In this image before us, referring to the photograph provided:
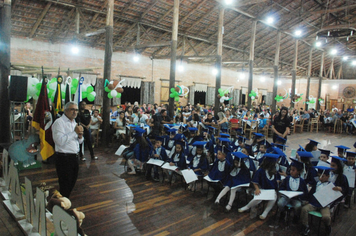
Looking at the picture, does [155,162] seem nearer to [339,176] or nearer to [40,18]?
[339,176]

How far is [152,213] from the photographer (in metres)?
3.56

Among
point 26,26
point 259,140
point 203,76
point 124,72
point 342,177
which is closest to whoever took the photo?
point 342,177

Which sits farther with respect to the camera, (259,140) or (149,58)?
(149,58)

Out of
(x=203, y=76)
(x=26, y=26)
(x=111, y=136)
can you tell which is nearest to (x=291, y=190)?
(x=111, y=136)

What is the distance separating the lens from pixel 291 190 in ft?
11.6

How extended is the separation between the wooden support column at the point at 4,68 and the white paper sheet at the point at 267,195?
5.47 m

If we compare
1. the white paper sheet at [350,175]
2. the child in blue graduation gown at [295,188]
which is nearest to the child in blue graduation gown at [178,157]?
the child in blue graduation gown at [295,188]

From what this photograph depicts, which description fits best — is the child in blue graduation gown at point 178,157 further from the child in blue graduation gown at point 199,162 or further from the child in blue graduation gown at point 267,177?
the child in blue graduation gown at point 267,177

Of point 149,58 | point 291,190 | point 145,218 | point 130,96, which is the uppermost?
point 149,58

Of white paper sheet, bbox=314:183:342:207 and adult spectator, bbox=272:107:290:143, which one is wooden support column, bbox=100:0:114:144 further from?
white paper sheet, bbox=314:183:342:207

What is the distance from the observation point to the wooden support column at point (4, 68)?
515 centimetres

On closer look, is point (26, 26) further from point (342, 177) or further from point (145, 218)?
point (342, 177)

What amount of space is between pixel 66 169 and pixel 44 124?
5.75ft

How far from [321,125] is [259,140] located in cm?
1248
